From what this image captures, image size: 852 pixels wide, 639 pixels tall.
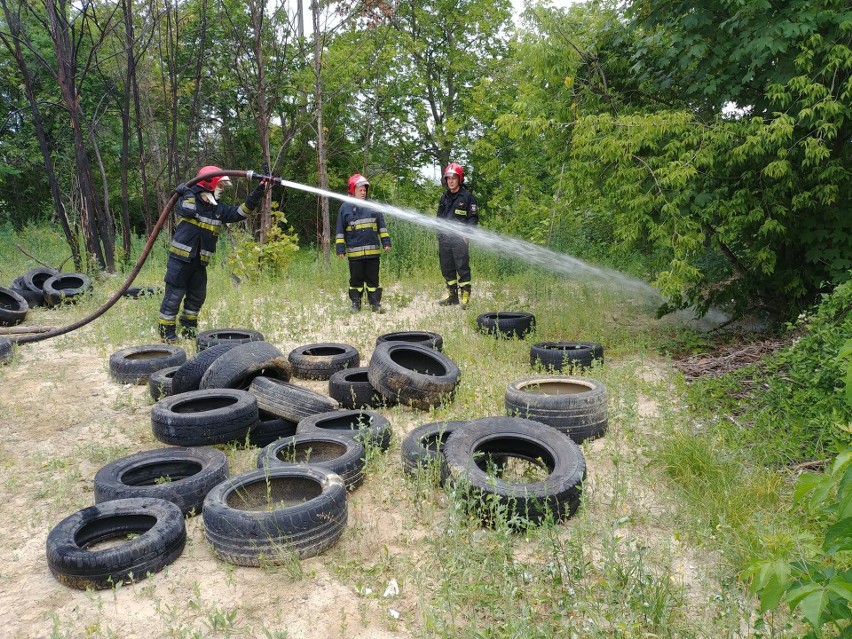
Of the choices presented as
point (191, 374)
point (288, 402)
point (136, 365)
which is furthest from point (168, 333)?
point (288, 402)

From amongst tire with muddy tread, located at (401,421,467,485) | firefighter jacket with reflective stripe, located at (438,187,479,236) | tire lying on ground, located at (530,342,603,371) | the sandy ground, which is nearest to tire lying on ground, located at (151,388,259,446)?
the sandy ground

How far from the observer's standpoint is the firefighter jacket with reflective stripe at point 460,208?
10234mm

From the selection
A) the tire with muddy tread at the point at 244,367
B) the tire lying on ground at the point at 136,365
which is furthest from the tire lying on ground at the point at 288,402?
the tire lying on ground at the point at 136,365

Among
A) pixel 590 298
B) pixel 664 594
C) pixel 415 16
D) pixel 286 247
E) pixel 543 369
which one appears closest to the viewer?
pixel 664 594

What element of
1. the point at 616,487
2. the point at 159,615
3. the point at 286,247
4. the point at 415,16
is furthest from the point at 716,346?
the point at 415,16

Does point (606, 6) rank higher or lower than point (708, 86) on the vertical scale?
higher

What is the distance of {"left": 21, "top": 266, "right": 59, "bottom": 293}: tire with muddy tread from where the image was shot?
33.9ft

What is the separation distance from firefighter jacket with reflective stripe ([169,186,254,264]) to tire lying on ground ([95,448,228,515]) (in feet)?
12.8

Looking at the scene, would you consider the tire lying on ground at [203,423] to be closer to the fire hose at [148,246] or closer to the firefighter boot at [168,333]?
the fire hose at [148,246]

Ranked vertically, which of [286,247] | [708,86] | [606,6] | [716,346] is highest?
[606,6]

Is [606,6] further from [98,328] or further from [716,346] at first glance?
[98,328]

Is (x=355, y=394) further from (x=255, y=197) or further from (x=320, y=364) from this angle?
(x=255, y=197)

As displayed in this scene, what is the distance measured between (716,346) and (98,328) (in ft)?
27.1

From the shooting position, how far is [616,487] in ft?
12.4
